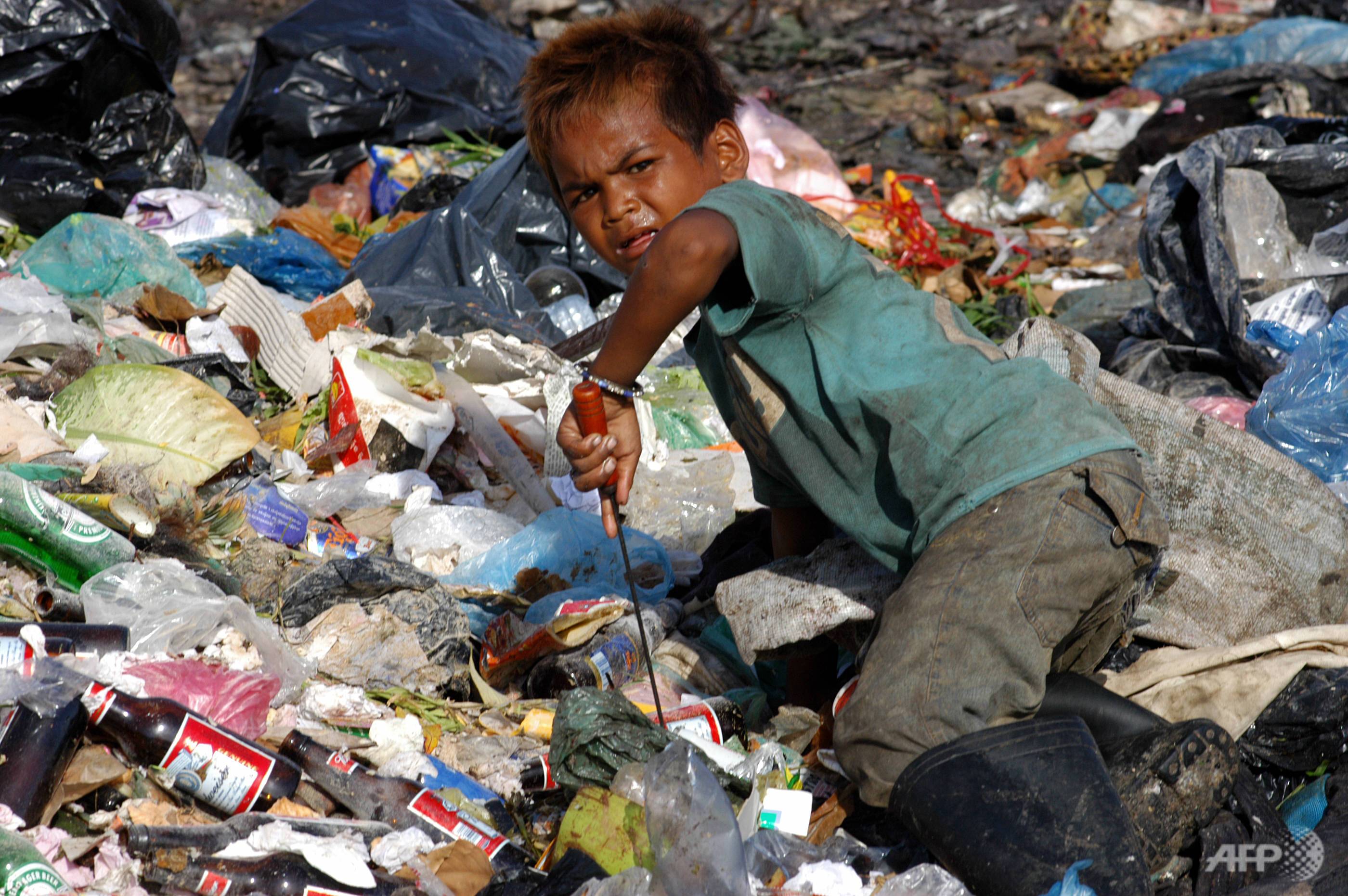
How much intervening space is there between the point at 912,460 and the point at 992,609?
0.98 ft

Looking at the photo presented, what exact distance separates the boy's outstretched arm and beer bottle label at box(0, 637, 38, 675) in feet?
3.41

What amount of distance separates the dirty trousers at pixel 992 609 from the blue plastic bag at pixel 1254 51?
21.2 feet

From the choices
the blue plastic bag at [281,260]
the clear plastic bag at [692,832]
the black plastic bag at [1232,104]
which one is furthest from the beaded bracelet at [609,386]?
the black plastic bag at [1232,104]

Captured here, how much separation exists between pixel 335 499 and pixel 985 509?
6.85 feet

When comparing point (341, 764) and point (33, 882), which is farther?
point (341, 764)

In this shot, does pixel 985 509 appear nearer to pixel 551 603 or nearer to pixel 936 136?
pixel 551 603

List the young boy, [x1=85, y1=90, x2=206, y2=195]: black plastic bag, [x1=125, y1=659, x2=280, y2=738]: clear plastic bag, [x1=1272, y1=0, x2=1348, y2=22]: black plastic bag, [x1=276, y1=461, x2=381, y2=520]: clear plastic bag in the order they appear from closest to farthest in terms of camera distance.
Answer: the young boy < [x1=125, y1=659, x2=280, y2=738]: clear plastic bag < [x1=276, y1=461, x2=381, y2=520]: clear plastic bag < [x1=85, y1=90, x2=206, y2=195]: black plastic bag < [x1=1272, y1=0, x2=1348, y2=22]: black plastic bag

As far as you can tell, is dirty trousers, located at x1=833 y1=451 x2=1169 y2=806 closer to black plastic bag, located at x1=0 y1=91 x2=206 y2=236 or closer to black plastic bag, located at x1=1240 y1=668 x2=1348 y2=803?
black plastic bag, located at x1=1240 y1=668 x2=1348 y2=803

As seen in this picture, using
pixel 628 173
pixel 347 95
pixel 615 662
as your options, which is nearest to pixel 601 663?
pixel 615 662

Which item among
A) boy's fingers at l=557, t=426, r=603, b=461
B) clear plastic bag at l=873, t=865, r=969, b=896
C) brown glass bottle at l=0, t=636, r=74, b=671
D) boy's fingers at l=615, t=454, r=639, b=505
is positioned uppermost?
boy's fingers at l=557, t=426, r=603, b=461

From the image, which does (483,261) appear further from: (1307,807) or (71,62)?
(1307,807)

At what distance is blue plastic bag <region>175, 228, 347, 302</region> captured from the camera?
15.4ft

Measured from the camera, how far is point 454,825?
1.93m

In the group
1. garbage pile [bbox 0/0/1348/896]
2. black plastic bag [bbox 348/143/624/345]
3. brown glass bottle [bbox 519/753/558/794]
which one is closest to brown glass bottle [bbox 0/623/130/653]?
garbage pile [bbox 0/0/1348/896]
